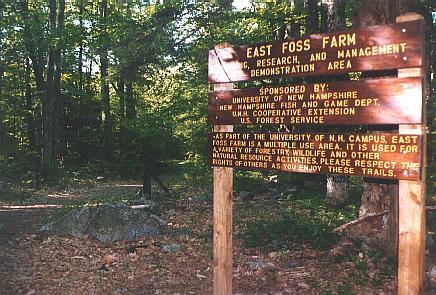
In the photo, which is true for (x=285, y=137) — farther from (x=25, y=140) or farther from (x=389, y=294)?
(x=25, y=140)

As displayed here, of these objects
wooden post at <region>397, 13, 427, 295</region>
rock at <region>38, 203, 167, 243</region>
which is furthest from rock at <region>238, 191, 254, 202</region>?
wooden post at <region>397, 13, 427, 295</region>

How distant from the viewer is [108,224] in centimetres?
891

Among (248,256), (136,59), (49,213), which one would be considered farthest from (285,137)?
(49,213)

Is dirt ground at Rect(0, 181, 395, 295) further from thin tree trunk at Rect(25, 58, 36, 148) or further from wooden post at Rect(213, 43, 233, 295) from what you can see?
thin tree trunk at Rect(25, 58, 36, 148)

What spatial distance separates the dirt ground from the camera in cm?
618

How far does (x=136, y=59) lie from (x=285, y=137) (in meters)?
4.62

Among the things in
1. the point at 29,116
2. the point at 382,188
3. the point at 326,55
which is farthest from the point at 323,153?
the point at 29,116

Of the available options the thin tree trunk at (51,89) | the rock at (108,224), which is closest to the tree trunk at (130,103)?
the thin tree trunk at (51,89)

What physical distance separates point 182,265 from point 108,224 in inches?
95.3

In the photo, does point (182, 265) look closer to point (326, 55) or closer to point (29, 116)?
point (326, 55)

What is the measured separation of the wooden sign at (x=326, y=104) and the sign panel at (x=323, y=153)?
0.17 meters

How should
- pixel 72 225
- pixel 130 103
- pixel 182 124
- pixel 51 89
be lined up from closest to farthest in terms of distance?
pixel 72 225 < pixel 182 124 < pixel 51 89 < pixel 130 103

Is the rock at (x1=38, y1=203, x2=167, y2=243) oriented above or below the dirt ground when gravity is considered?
above

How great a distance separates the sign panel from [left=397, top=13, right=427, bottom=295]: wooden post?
0.10 meters
